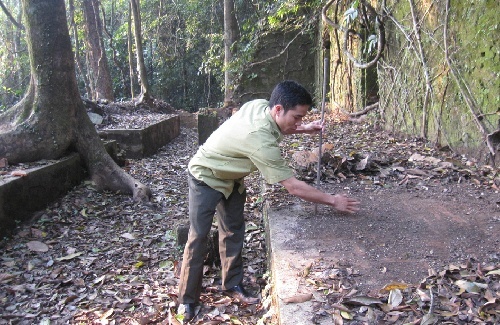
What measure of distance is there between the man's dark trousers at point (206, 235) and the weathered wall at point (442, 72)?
2892 millimetres

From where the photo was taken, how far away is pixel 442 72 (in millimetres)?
5301

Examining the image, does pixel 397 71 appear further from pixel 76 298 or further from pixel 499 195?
pixel 76 298

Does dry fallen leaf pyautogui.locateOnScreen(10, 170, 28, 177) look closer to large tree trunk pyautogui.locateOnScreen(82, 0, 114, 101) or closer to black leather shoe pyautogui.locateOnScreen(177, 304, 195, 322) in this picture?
black leather shoe pyautogui.locateOnScreen(177, 304, 195, 322)

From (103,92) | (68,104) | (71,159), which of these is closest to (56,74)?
(68,104)

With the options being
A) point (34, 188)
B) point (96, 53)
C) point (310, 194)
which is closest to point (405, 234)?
point (310, 194)

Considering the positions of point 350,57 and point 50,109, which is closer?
point 50,109

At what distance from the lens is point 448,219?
3.27 meters

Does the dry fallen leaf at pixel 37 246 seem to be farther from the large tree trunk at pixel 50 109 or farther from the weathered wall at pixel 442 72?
the weathered wall at pixel 442 72

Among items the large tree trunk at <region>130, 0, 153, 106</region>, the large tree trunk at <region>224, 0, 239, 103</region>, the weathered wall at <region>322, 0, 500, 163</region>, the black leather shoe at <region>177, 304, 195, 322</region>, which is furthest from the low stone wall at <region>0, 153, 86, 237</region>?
the large tree trunk at <region>224, 0, 239, 103</region>

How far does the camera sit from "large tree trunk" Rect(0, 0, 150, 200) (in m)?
5.44

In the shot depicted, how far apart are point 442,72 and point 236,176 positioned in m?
3.55

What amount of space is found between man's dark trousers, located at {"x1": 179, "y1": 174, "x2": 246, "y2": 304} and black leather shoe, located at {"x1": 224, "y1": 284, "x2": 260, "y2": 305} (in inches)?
1.6

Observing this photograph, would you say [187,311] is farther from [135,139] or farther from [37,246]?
[135,139]

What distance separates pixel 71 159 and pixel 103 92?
8.02 metres
